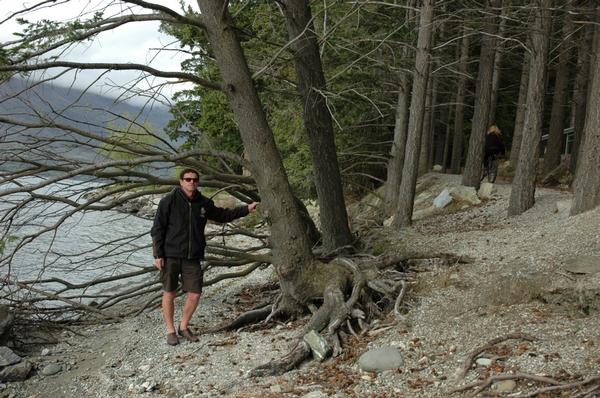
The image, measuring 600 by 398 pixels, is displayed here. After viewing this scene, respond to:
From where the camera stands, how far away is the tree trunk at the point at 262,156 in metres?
7.07

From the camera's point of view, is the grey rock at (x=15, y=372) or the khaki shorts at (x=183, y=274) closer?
the khaki shorts at (x=183, y=274)

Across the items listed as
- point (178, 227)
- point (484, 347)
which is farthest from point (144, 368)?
point (484, 347)

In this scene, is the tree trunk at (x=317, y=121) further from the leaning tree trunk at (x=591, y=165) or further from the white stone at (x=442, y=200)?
the white stone at (x=442, y=200)

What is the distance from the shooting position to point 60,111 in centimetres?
740

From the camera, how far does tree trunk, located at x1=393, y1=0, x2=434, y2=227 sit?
10344 mm

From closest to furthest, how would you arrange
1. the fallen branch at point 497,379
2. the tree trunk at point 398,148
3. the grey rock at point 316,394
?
the fallen branch at point 497,379 → the grey rock at point 316,394 → the tree trunk at point 398,148

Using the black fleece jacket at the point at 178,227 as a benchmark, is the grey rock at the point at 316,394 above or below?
below

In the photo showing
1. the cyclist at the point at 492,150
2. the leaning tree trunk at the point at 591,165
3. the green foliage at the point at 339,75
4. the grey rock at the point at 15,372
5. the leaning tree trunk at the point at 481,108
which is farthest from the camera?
the cyclist at the point at 492,150

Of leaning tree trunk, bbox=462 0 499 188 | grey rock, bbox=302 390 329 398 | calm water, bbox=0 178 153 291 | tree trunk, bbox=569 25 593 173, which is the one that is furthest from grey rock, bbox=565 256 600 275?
tree trunk, bbox=569 25 593 173

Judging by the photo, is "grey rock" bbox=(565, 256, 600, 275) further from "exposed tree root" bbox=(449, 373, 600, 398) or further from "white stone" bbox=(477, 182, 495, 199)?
"white stone" bbox=(477, 182, 495, 199)

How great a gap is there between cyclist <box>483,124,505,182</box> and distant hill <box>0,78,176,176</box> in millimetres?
10466

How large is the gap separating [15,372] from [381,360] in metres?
4.73

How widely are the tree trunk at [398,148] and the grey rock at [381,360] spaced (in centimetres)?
936

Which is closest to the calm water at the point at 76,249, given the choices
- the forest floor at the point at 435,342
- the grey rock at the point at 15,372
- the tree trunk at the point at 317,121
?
the forest floor at the point at 435,342
